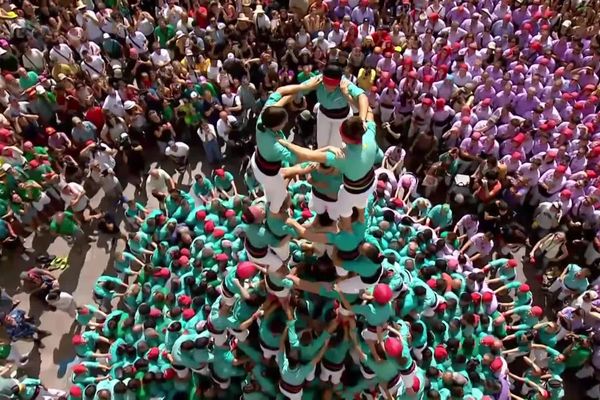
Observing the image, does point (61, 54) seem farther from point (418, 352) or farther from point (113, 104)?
point (418, 352)

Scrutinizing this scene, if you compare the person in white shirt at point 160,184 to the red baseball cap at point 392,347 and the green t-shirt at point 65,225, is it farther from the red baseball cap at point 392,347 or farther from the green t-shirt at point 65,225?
the red baseball cap at point 392,347

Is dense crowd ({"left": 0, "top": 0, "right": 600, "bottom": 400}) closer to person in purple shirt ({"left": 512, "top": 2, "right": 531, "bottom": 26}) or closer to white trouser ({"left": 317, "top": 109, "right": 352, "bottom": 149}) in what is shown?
white trouser ({"left": 317, "top": 109, "right": 352, "bottom": 149})

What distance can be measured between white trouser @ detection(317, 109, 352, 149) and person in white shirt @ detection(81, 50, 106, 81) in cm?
750

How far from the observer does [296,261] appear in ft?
25.1

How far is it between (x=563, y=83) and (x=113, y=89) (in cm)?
947

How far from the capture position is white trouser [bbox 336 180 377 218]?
246 inches

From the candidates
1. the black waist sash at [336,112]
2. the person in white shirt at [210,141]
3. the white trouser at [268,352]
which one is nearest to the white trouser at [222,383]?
the white trouser at [268,352]

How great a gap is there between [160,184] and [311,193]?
499cm

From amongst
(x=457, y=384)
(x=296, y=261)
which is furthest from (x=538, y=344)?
(x=296, y=261)

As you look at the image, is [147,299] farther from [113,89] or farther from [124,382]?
[113,89]

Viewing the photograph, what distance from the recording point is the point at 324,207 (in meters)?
6.65

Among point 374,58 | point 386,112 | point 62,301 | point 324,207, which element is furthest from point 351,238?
point 374,58

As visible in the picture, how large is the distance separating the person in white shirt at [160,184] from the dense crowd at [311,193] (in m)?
0.05

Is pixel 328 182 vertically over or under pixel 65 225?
over
